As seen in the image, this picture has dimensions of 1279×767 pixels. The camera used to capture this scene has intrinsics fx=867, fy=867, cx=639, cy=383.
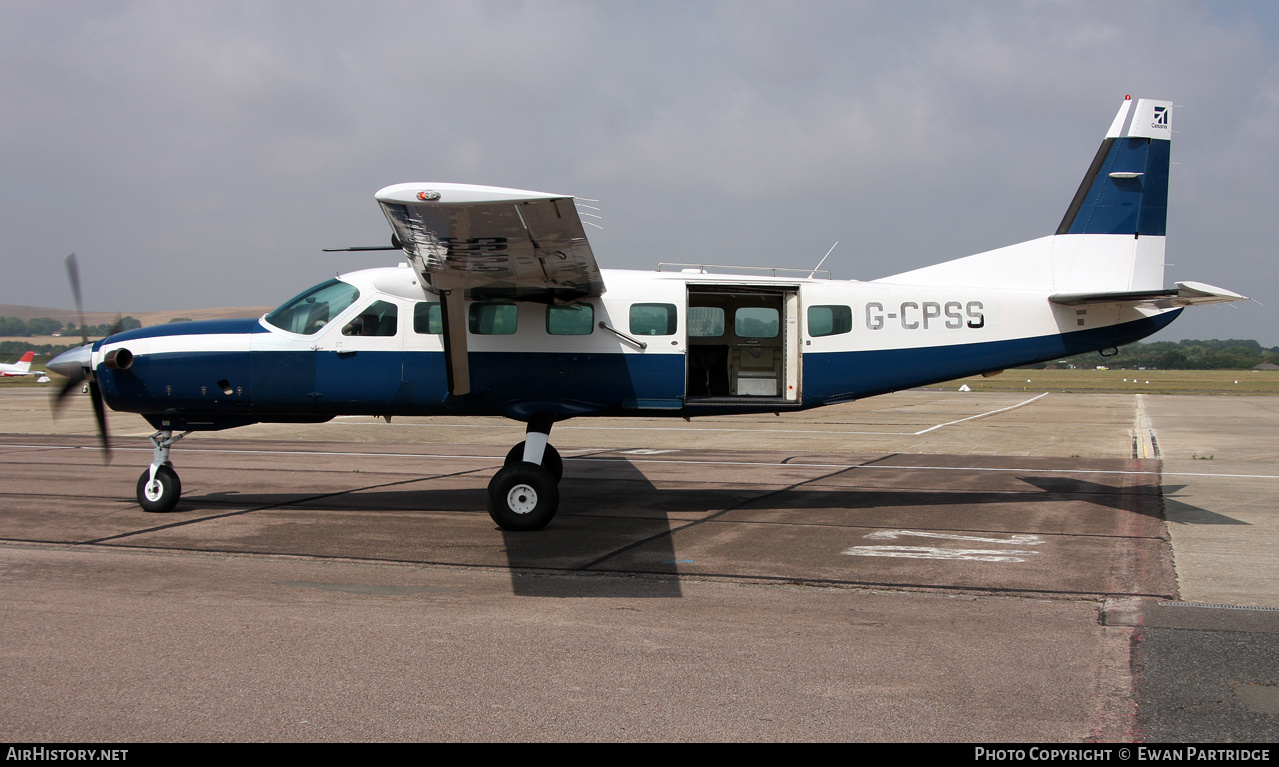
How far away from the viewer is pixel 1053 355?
37.9 ft

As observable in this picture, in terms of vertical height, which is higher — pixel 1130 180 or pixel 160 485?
pixel 1130 180

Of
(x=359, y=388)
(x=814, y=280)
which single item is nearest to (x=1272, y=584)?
(x=814, y=280)

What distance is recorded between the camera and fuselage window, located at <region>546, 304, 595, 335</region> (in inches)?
424

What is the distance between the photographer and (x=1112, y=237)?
463 inches

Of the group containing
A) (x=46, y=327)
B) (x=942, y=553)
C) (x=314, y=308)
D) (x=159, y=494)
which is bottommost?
(x=942, y=553)

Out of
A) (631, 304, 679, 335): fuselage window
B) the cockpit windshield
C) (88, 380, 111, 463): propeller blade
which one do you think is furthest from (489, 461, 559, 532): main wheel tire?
(88, 380, 111, 463): propeller blade

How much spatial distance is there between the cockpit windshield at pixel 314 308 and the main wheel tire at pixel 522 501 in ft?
10.1

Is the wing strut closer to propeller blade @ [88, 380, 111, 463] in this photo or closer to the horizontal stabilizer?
propeller blade @ [88, 380, 111, 463]

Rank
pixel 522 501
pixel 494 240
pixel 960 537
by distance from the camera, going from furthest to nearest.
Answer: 1. pixel 522 501
2. pixel 960 537
3. pixel 494 240

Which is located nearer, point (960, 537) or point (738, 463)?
point (960, 537)

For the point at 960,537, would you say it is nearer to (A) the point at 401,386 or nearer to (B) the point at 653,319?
(B) the point at 653,319

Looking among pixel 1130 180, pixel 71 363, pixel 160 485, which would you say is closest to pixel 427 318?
pixel 160 485

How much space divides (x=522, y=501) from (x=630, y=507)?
216 centimetres
